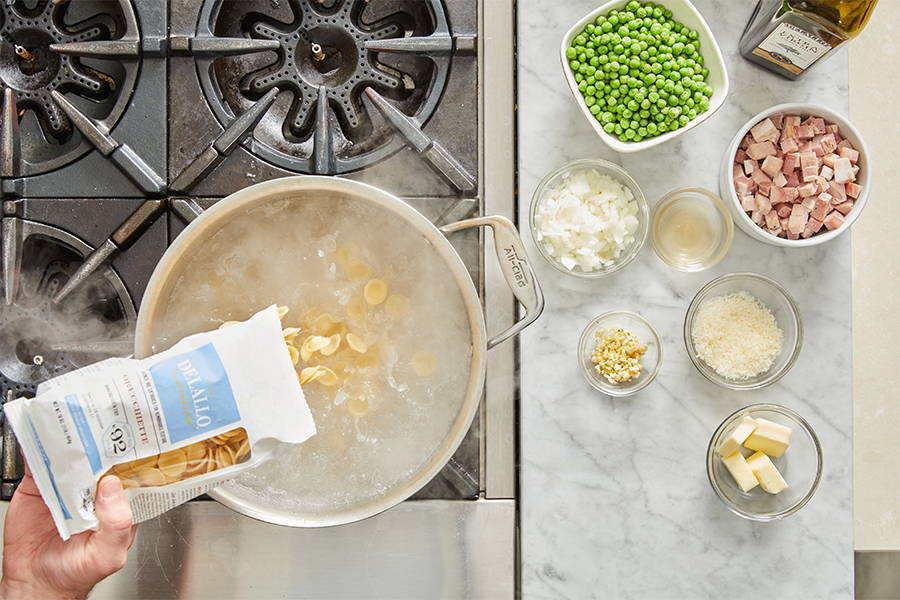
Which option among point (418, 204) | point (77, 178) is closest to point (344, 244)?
point (418, 204)

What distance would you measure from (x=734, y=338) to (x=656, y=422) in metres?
0.15

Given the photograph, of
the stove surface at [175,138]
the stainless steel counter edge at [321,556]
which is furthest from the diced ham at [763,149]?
the stainless steel counter edge at [321,556]

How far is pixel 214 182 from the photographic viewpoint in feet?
3.13

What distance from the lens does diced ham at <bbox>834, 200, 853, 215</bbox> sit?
0.93 metres

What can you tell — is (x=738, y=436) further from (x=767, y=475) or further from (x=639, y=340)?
(x=639, y=340)

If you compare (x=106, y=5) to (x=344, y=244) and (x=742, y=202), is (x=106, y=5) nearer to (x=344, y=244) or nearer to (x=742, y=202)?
(x=344, y=244)

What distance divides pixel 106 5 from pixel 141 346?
496 millimetres

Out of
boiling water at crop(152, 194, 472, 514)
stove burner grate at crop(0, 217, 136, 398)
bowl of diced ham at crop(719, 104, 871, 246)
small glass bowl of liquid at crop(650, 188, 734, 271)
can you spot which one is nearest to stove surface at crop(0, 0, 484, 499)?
stove burner grate at crop(0, 217, 136, 398)

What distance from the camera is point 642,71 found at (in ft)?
3.04

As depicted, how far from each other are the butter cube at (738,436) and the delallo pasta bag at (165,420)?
1.78ft

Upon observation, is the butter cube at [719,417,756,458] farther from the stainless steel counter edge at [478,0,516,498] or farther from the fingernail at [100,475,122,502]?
the fingernail at [100,475,122,502]

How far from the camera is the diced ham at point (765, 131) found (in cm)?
94

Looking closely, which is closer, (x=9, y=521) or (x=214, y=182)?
(x=9, y=521)

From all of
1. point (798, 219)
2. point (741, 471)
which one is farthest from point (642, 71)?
point (741, 471)
